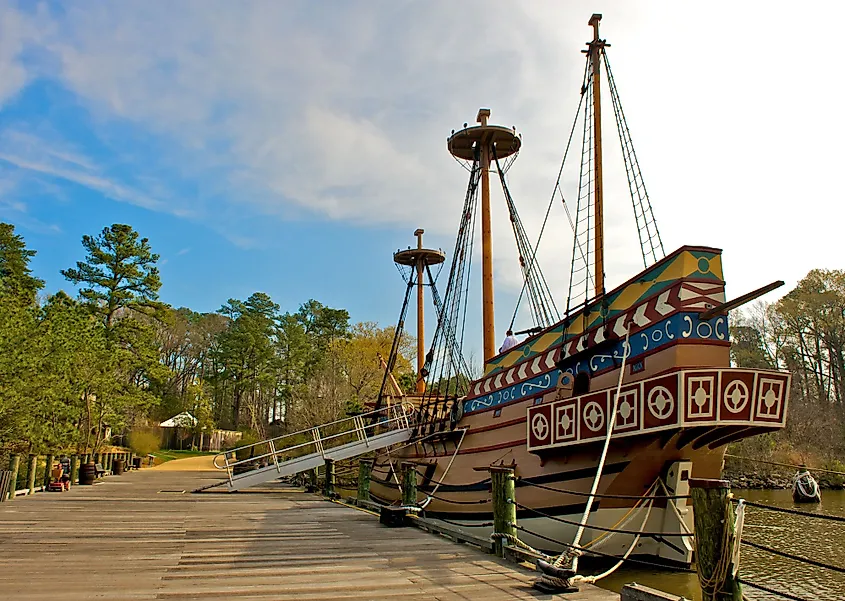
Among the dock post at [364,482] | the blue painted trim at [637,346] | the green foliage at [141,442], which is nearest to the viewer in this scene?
the blue painted trim at [637,346]

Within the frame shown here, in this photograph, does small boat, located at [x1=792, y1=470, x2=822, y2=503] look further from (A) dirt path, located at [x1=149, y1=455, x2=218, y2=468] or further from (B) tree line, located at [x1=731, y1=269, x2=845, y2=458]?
(A) dirt path, located at [x1=149, y1=455, x2=218, y2=468]

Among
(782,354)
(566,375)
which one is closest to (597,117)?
(566,375)

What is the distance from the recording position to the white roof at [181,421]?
1741 inches

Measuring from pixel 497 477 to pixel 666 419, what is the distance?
199cm

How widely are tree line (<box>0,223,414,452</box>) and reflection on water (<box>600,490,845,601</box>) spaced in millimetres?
12042

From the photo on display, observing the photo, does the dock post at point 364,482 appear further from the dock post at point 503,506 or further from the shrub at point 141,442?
the shrub at point 141,442

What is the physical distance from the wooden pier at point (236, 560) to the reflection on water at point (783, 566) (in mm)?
2517

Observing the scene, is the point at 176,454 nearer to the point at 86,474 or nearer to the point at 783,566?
the point at 86,474

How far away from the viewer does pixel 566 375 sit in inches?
360

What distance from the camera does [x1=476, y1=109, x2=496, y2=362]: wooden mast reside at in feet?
49.5

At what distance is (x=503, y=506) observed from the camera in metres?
6.35

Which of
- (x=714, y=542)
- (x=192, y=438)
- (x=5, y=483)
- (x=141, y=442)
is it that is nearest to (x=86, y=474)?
(x=5, y=483)

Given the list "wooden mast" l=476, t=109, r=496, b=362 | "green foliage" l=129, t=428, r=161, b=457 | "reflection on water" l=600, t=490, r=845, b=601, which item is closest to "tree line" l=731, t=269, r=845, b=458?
"reflection on water" l=600, t=490, r=845, b=601

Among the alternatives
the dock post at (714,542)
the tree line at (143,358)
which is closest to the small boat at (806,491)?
the tree line at (143,358)
